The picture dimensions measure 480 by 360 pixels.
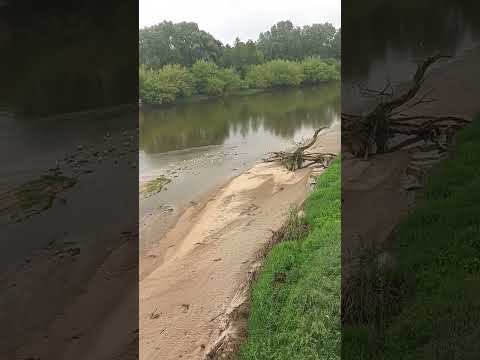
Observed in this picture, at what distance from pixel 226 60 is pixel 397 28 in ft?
11.7

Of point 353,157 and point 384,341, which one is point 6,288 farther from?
point 353,157

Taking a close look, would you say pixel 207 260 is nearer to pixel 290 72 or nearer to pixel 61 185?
pixel 61 185

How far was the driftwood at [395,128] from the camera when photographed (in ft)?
18.2

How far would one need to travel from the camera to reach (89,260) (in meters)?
4.63

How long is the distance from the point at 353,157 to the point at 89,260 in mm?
3343

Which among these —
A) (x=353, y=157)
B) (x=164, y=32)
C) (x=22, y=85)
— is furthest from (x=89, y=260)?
(x=164, y=32)

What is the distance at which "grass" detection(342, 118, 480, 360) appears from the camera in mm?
2293

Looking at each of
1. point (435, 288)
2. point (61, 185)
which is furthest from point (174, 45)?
point (435, 288)

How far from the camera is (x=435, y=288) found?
270 centimetres

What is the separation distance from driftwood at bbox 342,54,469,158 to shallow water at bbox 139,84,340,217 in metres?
2.81

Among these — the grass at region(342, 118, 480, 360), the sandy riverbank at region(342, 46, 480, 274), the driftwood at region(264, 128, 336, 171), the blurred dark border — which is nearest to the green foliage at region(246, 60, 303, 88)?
the driftwood at region(264, 128, 336, 171)

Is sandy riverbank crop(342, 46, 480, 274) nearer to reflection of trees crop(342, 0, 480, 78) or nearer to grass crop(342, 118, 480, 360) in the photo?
grass crop(342, 118, 480, 360)

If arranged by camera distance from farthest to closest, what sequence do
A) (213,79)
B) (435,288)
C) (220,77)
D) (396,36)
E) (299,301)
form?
1. (220,77)
2. (213,79)
3. (396,36)
4. (299,301)
5. (435,288)

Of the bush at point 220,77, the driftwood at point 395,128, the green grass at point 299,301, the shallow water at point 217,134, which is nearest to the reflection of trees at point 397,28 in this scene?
the driftwood at point 395,128
